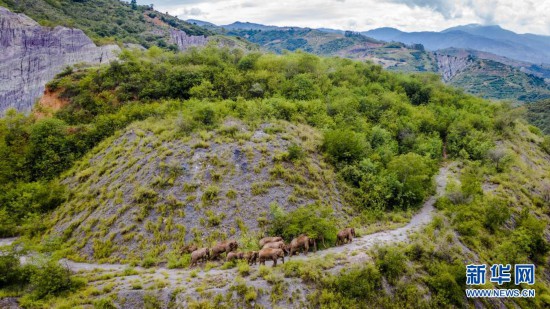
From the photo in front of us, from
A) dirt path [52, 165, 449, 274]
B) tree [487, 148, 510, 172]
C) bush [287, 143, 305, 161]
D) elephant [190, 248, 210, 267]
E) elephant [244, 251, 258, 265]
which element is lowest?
dirt path [52, 165, 449, 274]

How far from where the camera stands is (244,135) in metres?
29.6

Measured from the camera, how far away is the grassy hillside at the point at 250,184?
17.3m

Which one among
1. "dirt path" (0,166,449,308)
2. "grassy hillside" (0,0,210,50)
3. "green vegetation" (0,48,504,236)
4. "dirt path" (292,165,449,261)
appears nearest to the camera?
"dirt path" (0,166,449,308)

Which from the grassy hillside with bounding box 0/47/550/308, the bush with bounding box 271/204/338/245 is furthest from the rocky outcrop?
the bush with bounding box 271/204/338/245

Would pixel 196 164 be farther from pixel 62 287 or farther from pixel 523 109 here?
pixel 523 109

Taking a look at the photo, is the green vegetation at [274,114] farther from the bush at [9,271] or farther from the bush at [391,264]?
the bush at [391,264]

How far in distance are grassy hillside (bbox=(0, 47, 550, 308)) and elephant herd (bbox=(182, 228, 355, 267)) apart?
0.84 metres

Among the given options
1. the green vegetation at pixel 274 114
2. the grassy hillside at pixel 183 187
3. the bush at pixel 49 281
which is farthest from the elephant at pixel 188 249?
the bush at pixel 49 281

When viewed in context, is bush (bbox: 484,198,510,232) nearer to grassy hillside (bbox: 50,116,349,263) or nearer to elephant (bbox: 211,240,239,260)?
grassy hillside (bbox: 50,116,349,263)

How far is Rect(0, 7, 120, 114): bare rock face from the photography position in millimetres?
58281

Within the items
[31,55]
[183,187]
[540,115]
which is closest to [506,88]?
[540,115]

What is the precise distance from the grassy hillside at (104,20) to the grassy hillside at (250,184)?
4519cm

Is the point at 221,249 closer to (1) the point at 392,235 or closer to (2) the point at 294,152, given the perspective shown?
(2) the point at 294,152

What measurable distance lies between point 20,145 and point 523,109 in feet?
227
